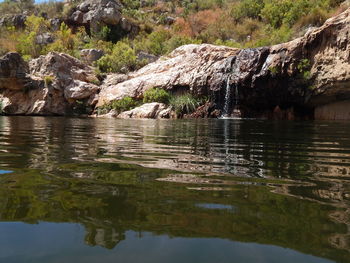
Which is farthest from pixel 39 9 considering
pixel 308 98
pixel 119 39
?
pixel 308 98

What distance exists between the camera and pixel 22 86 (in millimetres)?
18250

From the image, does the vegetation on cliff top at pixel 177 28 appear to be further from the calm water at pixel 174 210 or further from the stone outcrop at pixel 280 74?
the calm water at pixel 174 210

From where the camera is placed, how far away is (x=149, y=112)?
15.4 meters

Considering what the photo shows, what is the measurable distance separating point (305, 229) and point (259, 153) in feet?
8.34

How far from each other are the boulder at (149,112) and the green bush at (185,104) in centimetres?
39

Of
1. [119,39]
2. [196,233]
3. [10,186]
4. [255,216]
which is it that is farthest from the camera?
[119,39]

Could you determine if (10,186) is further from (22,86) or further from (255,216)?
(22,86)

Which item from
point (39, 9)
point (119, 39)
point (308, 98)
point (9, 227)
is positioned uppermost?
point (39, 9)

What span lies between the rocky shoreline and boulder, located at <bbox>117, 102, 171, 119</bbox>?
1.9 inches

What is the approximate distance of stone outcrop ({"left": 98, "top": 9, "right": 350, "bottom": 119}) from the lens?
40.5 feet

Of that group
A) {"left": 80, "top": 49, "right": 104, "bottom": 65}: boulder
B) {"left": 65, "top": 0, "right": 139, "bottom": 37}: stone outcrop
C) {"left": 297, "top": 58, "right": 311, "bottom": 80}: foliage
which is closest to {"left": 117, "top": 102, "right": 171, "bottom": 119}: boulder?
{"left": 297, "top": 58, "right": 311, "bottom": 80}: foliage

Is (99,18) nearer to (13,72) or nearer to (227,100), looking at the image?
(13,72)

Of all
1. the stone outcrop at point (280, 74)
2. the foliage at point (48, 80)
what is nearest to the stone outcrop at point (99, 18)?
the foliage at point (48, 80)

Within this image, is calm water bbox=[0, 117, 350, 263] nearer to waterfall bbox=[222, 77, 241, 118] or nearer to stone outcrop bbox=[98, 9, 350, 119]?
stone outcrop bbox=[98, 9, 350, 119]
